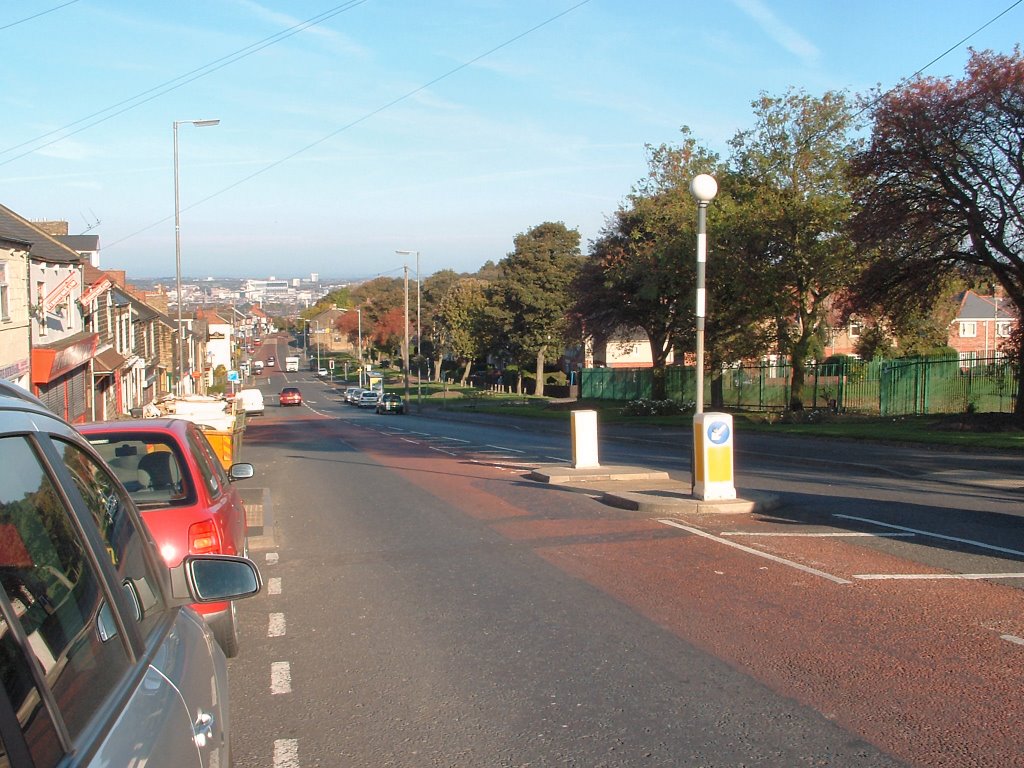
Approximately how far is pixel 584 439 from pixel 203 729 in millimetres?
15473

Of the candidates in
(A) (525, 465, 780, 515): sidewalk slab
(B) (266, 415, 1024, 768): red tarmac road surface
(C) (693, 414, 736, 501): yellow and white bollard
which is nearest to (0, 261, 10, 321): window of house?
(A) (525, 465, 780, 515): sidewalk slab

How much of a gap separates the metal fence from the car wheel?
2636 centimetres

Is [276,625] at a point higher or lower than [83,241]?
lower

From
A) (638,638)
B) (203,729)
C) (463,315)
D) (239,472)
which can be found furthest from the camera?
(463,315)

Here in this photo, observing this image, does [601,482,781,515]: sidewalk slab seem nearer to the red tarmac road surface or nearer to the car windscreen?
the red tarmac road surface

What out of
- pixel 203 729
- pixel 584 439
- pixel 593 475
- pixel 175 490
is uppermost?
pixel 175 490

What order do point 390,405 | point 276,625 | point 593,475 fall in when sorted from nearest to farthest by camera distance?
point 276,625
point 593,475
point 390,405

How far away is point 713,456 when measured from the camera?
13188 mm

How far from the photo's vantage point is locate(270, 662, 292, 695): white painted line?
248 inches

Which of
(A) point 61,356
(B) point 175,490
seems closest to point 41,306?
(A) point 61,356

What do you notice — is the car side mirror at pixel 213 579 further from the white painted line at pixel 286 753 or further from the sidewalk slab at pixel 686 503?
the sidewalk slab at pixel 686 503

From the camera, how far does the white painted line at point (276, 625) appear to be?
771 centimetres

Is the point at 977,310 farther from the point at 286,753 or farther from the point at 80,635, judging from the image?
the point at 80,635

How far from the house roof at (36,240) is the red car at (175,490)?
22013 mm
